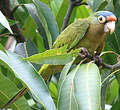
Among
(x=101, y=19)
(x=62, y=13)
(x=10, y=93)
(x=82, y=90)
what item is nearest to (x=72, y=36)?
(x=101, y=19)

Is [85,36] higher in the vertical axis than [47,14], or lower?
lower

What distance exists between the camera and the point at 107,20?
1473 mm

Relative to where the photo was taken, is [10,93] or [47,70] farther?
→ [47,70]

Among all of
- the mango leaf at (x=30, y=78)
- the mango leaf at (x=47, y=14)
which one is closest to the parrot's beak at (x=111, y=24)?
the mango leaf at (x=47, y=14)

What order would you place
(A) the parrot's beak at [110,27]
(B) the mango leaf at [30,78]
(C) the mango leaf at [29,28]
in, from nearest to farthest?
1. (B) the mango leaf at [30,78]
2. (A) the parrot's beak at [110,27]
3. (C) the mango leaf at [29,28]

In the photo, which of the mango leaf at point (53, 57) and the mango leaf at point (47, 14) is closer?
the mango leaf at point (53, 57)

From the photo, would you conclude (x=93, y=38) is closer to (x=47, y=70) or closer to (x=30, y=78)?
(x=47, y=70)

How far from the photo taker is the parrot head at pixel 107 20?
143cm

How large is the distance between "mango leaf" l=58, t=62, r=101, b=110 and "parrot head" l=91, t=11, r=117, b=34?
0.39 metres

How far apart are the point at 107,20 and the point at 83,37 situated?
0.20 metres

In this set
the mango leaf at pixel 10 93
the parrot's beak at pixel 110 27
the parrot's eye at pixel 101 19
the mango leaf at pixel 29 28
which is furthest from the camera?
the mango leaf at pixel 29 28

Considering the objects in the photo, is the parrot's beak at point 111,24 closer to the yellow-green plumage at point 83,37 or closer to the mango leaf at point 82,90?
the yellow-green plumage at point 83,37

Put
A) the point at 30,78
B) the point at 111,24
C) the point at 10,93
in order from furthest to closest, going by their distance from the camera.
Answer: the point at 111,24
the point at 10,93
the point at 30,78

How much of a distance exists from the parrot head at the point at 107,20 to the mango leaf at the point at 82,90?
0.39 meters
